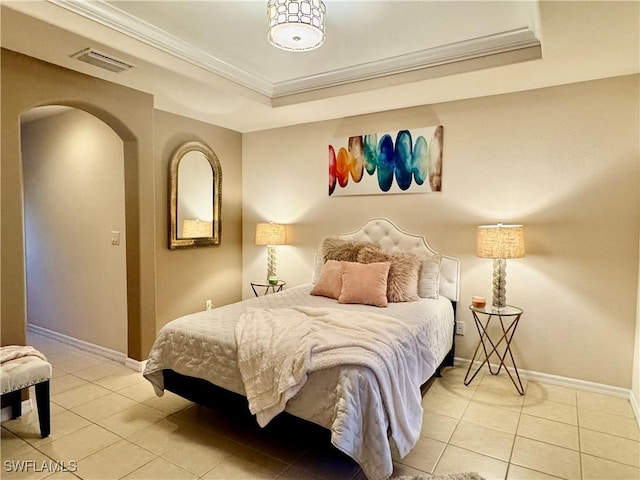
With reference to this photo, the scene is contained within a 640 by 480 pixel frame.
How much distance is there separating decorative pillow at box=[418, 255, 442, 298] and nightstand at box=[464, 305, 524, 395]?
1.08 feet

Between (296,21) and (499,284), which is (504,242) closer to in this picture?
(499,284)

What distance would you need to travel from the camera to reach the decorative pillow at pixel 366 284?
305 cm

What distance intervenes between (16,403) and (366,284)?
249 centimetres

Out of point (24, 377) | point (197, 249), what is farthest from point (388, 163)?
point (24, 377)

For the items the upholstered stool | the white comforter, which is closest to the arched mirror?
the upholstered stool

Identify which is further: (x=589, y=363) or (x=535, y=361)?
(x=535, y=361)

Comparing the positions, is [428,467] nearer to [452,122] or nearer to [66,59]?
[452,122]

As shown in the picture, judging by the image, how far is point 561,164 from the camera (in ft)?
10.1

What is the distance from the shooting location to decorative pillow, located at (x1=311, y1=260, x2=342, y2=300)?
3322mm

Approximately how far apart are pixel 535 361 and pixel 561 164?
1.64 metres

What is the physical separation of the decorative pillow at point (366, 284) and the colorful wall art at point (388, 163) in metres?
0.94

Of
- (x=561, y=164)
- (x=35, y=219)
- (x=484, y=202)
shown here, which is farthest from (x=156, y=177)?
(x=561, y=164)

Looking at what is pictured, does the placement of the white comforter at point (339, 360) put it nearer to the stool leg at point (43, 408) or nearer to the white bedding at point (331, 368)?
the white bedding at point (331, 368)

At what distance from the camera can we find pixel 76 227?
4.02 meters
